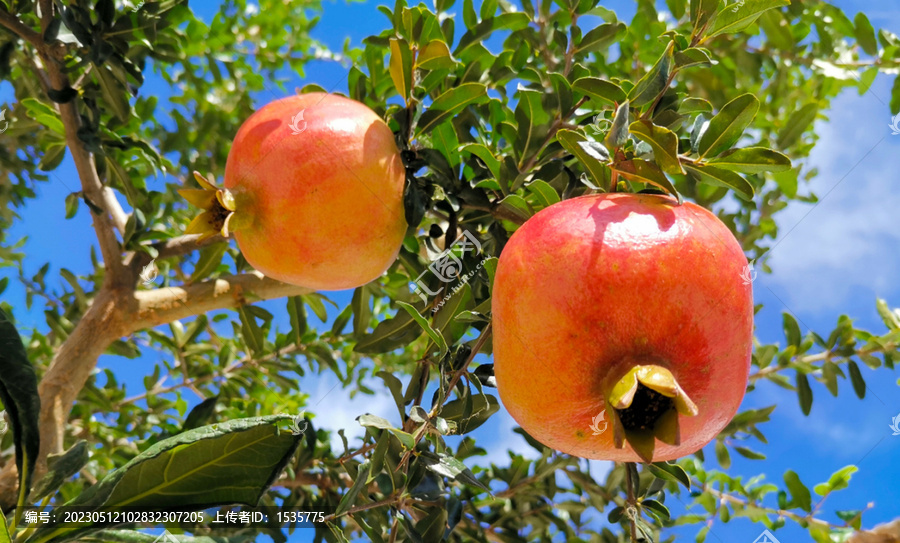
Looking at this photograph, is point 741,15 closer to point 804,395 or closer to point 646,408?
point 646,408

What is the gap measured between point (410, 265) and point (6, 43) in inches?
51.7

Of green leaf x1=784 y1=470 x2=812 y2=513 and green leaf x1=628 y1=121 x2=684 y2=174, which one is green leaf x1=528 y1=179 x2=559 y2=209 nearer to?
green leaf x1=628 y1=121 x2=684 y2=174

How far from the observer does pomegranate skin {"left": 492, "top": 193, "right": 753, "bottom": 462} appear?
0.93m

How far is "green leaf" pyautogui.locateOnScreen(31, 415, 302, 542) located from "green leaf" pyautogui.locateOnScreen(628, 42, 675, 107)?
0.76 meters

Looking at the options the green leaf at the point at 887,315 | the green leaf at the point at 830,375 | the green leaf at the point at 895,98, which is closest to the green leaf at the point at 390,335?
the green leaf at the point at 830,375

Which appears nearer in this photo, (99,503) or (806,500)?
(99,503)

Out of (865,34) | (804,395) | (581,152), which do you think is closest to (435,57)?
(581,152)

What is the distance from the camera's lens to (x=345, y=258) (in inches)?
55.1

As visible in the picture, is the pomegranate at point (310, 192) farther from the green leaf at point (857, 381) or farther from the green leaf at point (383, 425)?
the green leaf at point (857, 381)

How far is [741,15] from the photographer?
43.0 inches

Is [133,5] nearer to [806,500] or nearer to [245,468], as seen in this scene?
[245,468]

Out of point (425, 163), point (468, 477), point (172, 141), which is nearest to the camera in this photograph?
point (468, 477)

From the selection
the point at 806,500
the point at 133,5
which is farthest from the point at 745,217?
the point at 133,5

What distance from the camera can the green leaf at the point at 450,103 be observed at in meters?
1.43
